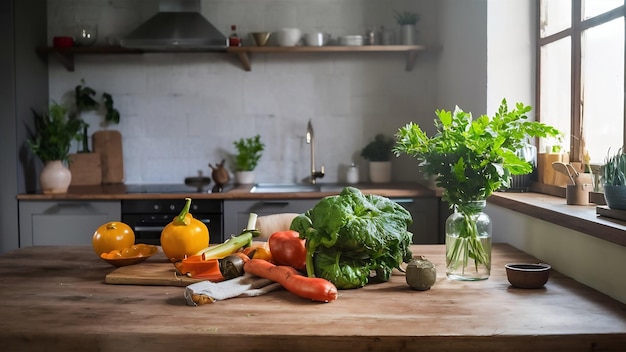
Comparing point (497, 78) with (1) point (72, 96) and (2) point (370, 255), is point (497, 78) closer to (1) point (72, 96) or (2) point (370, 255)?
(2) point (370, 255)

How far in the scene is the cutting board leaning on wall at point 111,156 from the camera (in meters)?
4.46

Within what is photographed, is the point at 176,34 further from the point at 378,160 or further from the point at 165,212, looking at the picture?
the point at 378,160

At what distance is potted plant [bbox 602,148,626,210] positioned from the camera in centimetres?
176

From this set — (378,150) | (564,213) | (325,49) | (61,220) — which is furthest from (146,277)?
(378,150)

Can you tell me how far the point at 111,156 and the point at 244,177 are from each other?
0.90 meters

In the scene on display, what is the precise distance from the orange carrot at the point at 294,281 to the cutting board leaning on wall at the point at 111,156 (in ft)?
9.47

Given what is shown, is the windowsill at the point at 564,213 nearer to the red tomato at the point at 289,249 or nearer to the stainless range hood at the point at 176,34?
the red tomato at the point at 289,249

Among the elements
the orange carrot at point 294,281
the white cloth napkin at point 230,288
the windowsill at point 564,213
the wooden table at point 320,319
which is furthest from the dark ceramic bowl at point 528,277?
the white cloth napkin at point 230,288

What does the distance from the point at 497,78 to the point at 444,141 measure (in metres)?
1.62

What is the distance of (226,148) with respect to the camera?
4.52 metres

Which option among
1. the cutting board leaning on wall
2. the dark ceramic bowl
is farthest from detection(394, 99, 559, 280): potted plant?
the cutting board leaning on wall

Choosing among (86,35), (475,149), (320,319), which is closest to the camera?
(320,319)

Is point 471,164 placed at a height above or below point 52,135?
below

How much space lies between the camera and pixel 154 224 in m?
3.80
